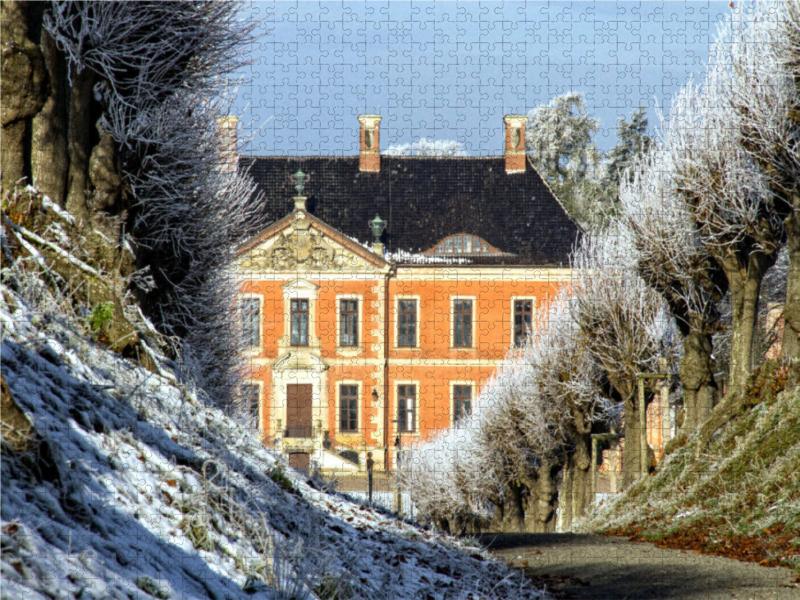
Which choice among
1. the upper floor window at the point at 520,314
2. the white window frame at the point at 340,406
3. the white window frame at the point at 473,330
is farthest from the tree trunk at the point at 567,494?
the white window frame at the point at 340,406

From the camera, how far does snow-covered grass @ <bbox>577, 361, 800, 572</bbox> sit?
11594 millimetres

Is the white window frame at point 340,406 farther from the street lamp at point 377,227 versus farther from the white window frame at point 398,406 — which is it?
the street lamp at point 377,227

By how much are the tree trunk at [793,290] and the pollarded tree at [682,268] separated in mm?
2104

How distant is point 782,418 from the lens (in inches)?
568

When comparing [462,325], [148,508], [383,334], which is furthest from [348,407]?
[148,508]

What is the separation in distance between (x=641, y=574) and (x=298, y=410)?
3461cm

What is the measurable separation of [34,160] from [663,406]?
22.7 m

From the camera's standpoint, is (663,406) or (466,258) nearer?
(663,406)

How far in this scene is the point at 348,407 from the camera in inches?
1761

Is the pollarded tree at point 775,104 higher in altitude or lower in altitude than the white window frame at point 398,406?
higher

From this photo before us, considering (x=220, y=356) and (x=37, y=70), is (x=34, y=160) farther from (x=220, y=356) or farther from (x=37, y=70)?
(x=220, y=356)

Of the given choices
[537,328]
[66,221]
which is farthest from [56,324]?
[537,328]

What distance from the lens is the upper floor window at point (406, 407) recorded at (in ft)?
138

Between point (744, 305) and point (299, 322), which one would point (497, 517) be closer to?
point (744, 305)
